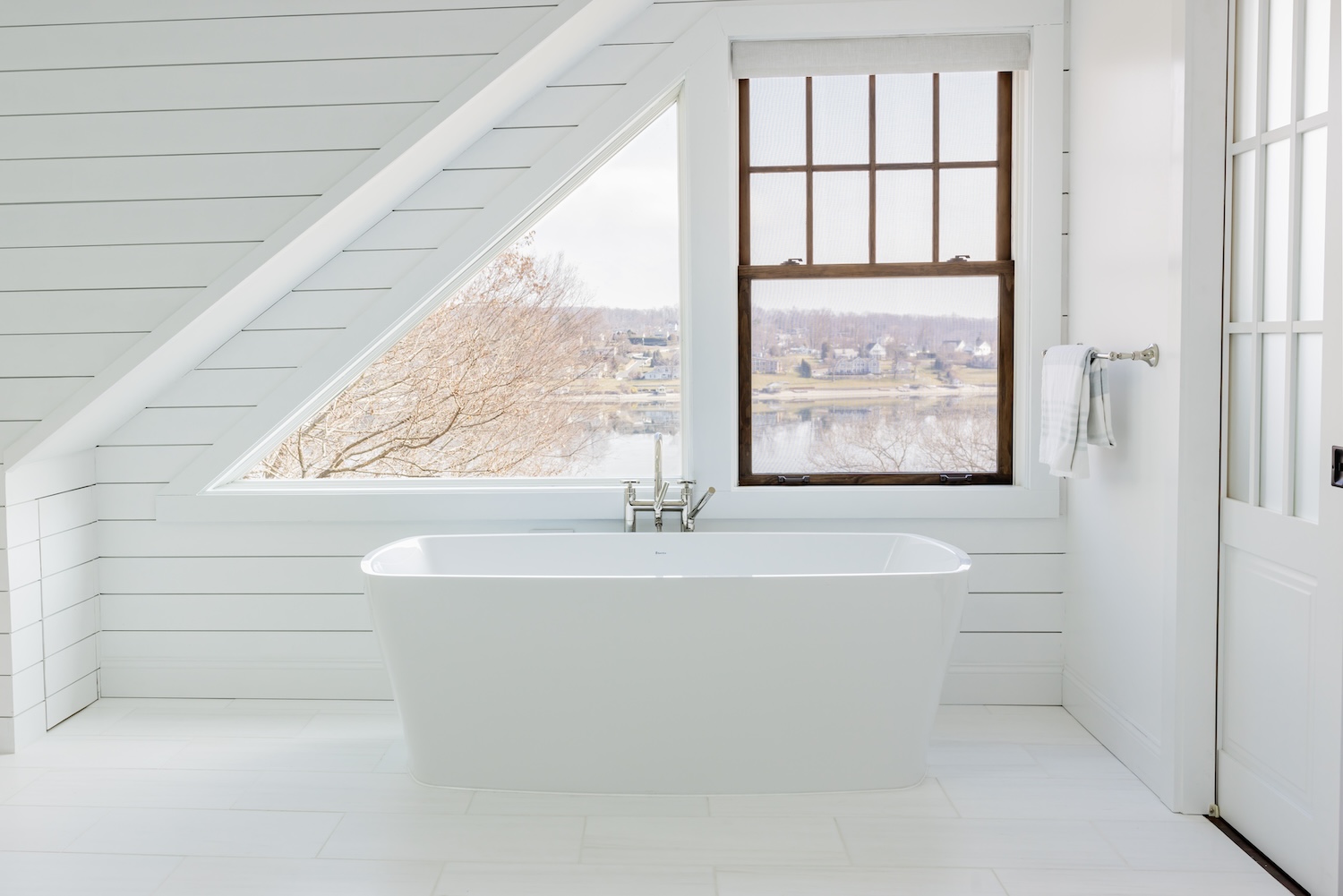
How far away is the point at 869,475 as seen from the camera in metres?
3.34

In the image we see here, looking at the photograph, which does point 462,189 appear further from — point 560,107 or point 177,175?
point 177,175

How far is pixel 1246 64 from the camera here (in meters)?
2.32

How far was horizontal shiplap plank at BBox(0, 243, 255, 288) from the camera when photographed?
9.36 feet

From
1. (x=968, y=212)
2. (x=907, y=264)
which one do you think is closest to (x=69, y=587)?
(x=907, y=264)

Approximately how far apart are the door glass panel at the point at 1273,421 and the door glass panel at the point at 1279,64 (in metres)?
0.48

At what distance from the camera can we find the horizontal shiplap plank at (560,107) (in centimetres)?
322

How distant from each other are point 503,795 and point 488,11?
2.17 meters

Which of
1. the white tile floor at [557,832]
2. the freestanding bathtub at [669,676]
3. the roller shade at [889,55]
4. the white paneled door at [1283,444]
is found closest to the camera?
the white paneled door at [1283,444]

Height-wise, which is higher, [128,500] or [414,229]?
[414,229]

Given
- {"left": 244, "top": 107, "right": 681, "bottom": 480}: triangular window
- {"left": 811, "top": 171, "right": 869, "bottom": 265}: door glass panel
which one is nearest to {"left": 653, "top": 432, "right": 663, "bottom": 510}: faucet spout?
{"left": 244, "top": 107, "right": 681, "bottom": 480}: triangular window

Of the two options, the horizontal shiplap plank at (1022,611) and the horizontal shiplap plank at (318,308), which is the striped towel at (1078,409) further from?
the horizontal shiplap plank at (318,308)

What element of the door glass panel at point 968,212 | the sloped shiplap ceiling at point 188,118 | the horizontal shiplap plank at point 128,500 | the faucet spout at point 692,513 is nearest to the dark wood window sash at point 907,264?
the door glass panel at point 968,212

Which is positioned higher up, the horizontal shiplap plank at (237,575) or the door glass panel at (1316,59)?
the door glass panel at (1316,59)

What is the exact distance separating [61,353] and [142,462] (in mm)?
510
